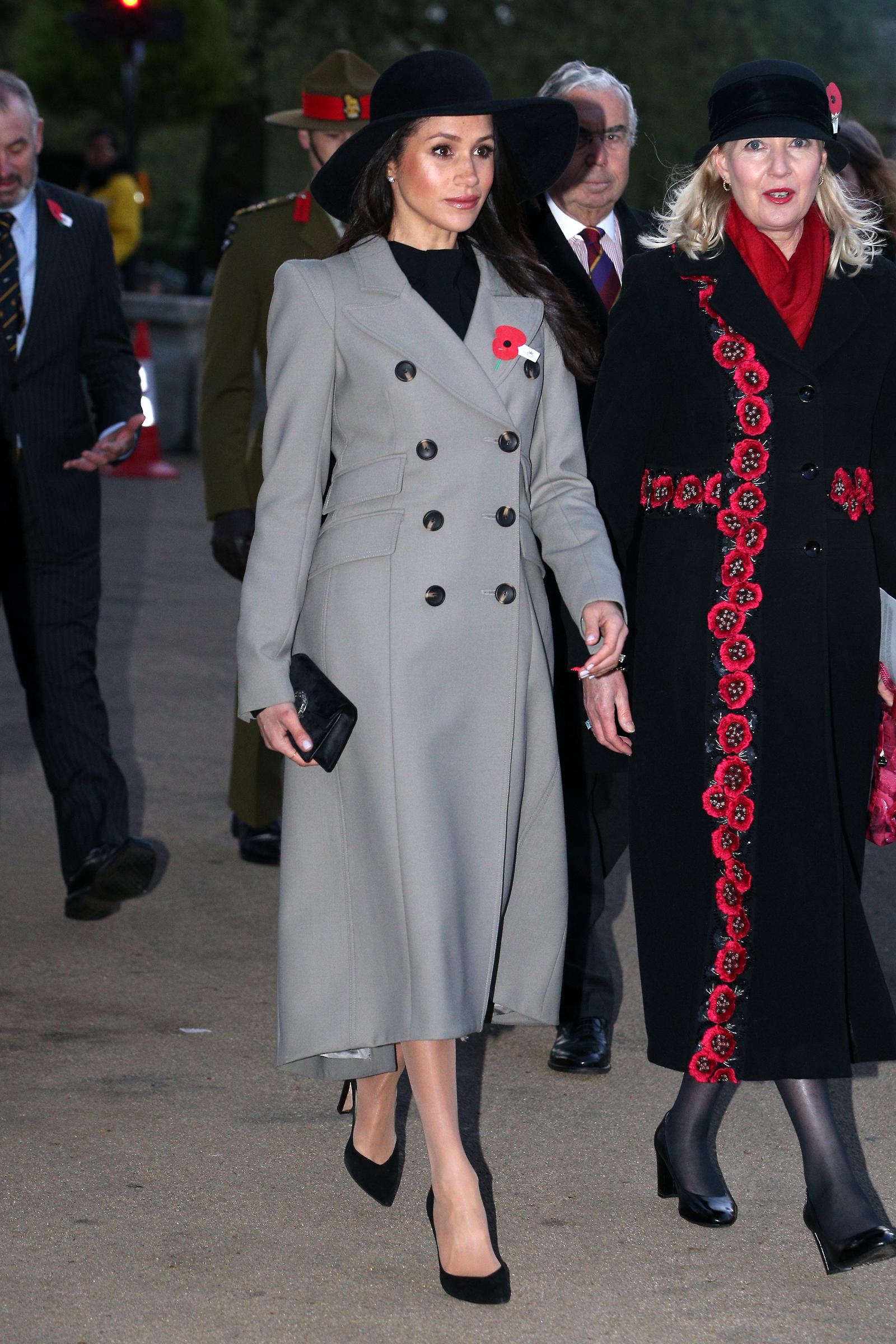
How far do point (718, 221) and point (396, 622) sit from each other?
3.38ft

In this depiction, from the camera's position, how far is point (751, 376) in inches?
144

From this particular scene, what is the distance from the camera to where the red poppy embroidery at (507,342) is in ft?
11.9

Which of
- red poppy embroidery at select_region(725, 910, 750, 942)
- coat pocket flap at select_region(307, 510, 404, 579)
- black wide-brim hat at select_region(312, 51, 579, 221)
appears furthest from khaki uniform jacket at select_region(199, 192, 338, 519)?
red poppy embroidery at select_region(725, 910, 750, 942)

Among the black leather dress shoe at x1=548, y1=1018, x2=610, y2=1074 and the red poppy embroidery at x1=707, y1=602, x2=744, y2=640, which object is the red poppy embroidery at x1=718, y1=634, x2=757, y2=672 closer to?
the red poppy embroidery at x1=707, y1=602, x2=744, y2=640

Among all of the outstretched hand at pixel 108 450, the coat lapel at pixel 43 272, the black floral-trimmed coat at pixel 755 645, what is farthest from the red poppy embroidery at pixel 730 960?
the coat lapel at pixel 43 272

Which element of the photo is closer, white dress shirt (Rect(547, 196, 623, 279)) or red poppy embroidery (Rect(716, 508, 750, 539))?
red poppy embroidery (Rect(716, 508, 750, 539))

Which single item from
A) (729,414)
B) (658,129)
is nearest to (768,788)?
(729,414)

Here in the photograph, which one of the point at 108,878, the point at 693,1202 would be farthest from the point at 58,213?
the point at 693,1202

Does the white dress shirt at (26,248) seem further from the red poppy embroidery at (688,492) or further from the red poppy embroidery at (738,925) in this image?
the red poppy embroidery at (738,925)

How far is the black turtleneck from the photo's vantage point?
3674 millimetres

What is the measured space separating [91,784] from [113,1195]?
2017mm

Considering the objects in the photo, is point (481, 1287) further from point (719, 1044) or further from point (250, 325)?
A: point (250, 325)

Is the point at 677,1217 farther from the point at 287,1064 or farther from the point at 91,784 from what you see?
the point at 91,784

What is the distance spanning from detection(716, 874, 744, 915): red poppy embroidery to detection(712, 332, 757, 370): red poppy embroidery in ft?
3.15
